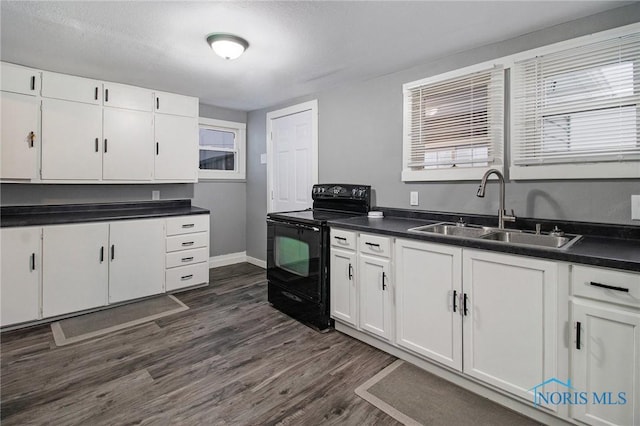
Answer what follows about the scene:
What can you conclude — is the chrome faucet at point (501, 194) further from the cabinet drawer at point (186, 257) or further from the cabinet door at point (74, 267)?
the cabinet door at point (74, 267)

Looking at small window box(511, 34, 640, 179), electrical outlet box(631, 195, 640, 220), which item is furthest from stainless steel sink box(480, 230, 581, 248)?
small window box(511, 34, 640, 179)

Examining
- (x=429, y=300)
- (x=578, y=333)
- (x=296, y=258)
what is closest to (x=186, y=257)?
(x=296, y=258)

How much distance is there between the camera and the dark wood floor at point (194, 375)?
1765mm

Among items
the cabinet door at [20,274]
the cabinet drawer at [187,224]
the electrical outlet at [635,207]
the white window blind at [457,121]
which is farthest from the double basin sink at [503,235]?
the cabinet door at [20,274]

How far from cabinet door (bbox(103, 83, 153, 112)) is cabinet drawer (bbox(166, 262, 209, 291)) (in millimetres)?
1856

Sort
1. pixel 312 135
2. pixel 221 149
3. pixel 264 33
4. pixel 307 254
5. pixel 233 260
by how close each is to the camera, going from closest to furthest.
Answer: pixel 264 33 < pixel 307 254 < pixel 312 135 < pixel 221 149 < pixel 233 260

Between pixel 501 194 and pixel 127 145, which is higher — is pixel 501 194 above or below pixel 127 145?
below

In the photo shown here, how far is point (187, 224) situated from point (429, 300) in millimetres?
2817

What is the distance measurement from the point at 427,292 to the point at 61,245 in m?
3.18

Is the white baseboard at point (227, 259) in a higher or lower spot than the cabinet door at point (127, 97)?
lower

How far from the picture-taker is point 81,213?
343 centimetres

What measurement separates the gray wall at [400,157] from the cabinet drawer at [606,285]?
716 mm

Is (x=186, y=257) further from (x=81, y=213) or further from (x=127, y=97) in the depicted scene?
(x=127, y=97)

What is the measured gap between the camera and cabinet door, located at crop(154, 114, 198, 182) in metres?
3.73
